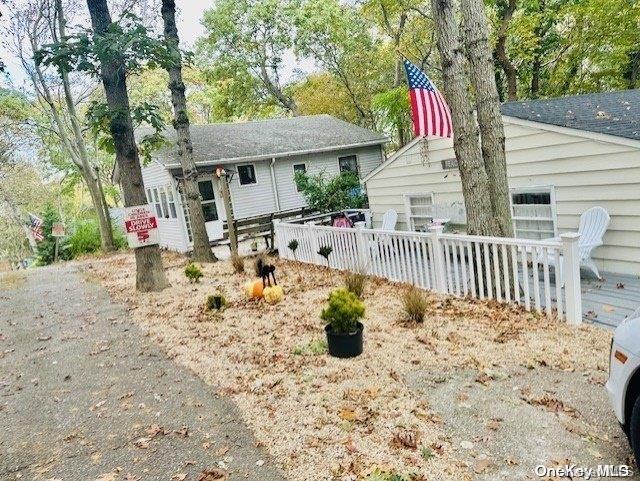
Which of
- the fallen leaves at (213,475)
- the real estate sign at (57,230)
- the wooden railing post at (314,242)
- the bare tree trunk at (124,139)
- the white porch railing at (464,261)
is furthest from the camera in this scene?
the real estate sign at (57,230)

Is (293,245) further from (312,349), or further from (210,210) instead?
(210,210)

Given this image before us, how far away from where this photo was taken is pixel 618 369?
251 centimetres

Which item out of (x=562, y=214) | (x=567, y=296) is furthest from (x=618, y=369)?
(x=562, y=214)

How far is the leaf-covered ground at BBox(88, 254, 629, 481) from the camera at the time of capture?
285 cm

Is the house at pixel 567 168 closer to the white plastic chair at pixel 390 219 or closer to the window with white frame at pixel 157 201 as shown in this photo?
the white plastic chair at pixel 390 219

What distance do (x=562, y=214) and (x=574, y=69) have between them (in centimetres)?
1649

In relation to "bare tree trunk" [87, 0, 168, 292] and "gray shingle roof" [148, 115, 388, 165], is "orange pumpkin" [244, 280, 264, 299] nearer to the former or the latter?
"bare tree trunk" [87, 0, 168, 292]

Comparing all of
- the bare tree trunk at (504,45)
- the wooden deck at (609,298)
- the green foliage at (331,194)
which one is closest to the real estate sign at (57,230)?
the green foliage at (331,194)

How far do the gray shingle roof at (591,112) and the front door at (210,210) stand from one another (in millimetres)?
10402

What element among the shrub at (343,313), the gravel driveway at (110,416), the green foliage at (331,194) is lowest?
the gravel driveway at (110,416)

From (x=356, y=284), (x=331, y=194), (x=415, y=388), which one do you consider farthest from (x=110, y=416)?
(x=331, y=194)

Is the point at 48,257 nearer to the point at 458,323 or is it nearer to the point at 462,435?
the point at 458,323

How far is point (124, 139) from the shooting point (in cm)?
815

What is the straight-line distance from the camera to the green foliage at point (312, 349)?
4.75 metres
